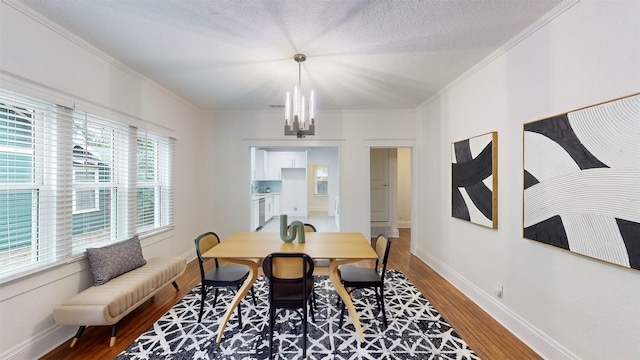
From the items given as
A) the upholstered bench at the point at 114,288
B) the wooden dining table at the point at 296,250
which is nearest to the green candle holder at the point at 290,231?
the wooden dining table at the point at 296,250

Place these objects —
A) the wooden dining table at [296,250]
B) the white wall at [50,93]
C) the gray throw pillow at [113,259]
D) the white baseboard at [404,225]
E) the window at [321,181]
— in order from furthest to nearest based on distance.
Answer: the window at [321,181], the white baseboard at [404,225], the gray throw pillow at [113,259], the wooden dining table at [296,250], the white wall at [50,93]

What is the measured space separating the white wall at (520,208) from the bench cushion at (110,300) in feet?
11.2

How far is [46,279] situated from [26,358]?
55 cm

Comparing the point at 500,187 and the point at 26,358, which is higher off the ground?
→ the point at 500,187

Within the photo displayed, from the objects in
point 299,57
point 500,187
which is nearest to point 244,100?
point 299,57

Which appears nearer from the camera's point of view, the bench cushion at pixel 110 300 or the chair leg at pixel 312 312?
the bench cushion at pixel 110 300

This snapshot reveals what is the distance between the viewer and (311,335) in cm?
212

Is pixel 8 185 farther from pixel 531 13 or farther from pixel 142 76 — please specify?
pixel 531 13

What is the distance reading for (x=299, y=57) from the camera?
2451 mm

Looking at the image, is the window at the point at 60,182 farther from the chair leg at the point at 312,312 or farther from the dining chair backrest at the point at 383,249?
the dining chair backrest at the point at 383,249

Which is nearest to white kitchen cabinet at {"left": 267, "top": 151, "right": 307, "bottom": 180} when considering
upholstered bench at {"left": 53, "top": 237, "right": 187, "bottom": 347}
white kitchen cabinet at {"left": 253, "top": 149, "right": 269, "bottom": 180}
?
white kitchen cabinet at {"left": 253, "top": 149, "right": 269, "bottom": 180}

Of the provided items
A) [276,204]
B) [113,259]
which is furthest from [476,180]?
[276,204]

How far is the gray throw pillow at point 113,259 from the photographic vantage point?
221cm

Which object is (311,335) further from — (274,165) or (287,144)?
(274,165)
